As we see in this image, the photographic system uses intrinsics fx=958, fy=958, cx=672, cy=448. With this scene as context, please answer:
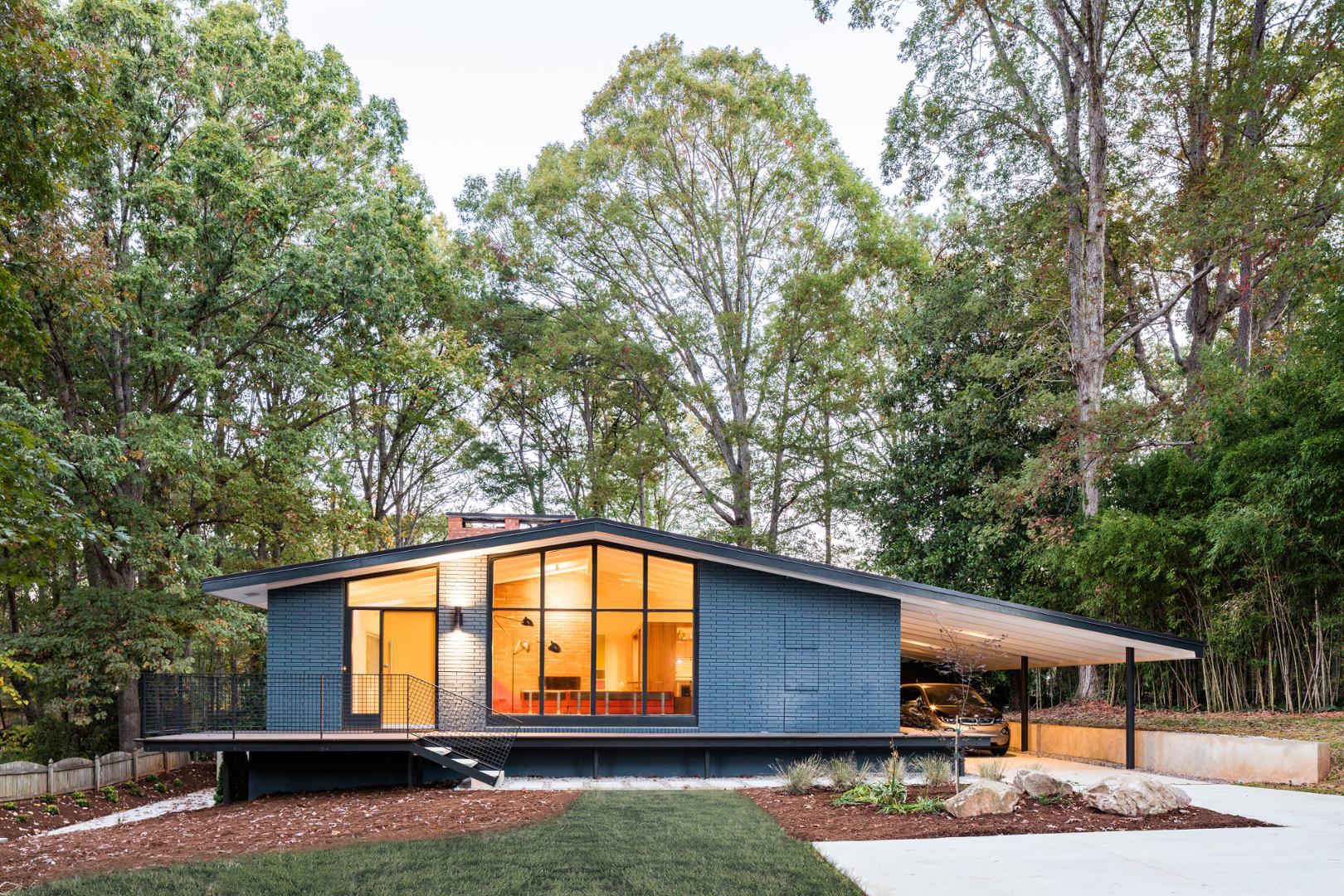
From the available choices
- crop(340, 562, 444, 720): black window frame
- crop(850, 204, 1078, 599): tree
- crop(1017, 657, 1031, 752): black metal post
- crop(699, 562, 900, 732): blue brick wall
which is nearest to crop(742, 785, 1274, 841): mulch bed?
crop(699, 562, 900, 732): blue brick wall

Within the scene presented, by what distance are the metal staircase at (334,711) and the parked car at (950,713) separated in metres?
7.62

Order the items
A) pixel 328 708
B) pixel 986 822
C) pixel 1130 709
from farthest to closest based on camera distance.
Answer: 1. pixel 328 708
2. pixel 1130 709
3. pixel 986 822

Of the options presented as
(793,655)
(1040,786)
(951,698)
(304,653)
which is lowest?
(951,698)

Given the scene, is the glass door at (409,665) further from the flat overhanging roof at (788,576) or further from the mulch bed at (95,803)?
the mulch bed at (95,803)

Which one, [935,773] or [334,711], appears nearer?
[935,773]

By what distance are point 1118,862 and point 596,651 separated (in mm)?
9025

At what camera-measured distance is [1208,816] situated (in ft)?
29.5

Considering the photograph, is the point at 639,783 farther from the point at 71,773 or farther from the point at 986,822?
the point at 71,773

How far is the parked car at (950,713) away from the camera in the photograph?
16953 millimetres

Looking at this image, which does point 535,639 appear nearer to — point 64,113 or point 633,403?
point 64,113

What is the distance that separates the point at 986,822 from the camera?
28.7 feet

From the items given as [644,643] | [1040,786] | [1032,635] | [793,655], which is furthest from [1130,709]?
[644,643]

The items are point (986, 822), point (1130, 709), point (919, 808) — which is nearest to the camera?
point (986, 822)

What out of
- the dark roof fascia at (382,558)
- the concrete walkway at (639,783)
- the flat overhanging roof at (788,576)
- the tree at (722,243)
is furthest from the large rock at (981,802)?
the tree at (722,243)
